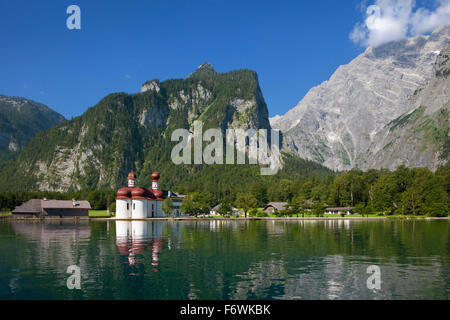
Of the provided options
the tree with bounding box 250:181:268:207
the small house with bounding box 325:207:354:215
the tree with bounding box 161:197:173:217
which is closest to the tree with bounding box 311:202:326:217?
the small house with bounding box 325:207:354:215

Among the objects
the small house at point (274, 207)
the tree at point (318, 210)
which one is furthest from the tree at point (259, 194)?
the tree at point (318, 210)

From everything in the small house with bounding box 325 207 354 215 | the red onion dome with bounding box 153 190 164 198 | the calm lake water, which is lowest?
the small house with bounding box 325 207 354 215

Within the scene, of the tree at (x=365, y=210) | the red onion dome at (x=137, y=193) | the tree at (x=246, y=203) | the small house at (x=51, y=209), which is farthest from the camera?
the small house at (x=51, y=209)

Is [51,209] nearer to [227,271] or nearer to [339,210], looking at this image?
[339,210]

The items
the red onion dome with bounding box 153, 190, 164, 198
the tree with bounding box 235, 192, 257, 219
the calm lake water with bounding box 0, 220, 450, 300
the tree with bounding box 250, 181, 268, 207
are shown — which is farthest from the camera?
the tree with bounding box 250, 181, 268, 207

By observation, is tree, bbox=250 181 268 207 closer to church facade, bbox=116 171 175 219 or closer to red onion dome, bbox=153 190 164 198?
red onion dome, bbox=153 190 164 198

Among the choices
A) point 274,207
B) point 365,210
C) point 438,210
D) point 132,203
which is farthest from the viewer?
point 274,207

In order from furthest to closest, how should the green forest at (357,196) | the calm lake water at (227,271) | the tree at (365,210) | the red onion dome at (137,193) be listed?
the red onion dome at (137,193)
the tree at (365,210)
the green forest at (357,196)
the calm lake water at (227,271)

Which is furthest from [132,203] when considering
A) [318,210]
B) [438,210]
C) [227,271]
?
[227,271]

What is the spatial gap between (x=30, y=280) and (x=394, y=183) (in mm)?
145071

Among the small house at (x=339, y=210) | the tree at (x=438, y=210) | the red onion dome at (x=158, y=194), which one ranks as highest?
the red onion dome at (x=158, y=194)

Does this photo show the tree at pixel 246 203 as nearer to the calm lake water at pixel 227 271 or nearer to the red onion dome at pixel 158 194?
the red onion dome at pixel 158 194

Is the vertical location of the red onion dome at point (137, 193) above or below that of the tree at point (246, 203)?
above
